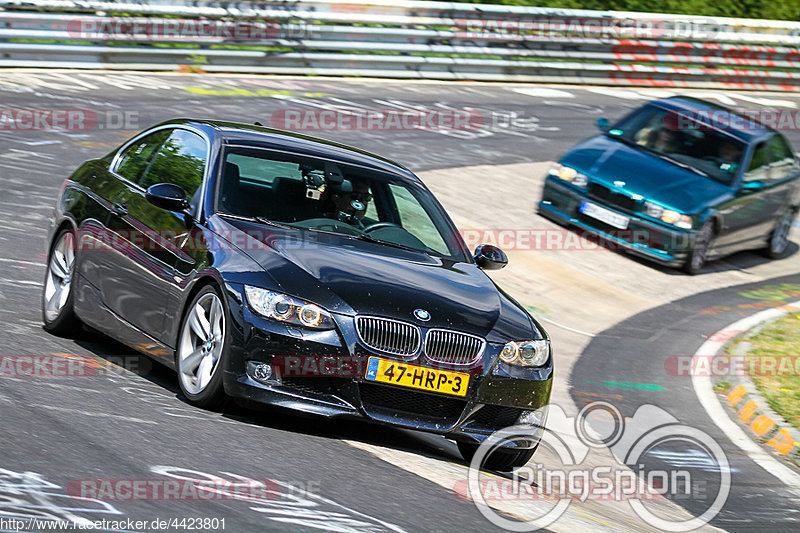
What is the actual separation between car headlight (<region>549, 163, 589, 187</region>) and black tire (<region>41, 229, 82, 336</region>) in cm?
806

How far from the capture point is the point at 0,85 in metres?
17.3

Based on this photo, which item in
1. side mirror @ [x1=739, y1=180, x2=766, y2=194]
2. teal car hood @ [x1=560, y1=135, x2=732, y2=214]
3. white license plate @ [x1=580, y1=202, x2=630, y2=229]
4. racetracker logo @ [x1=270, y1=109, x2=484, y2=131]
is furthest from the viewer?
racetracker logo @ [x1=270, y1=109, x2=484, y2=131]

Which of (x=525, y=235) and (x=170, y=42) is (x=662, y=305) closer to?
(x=525, y=235)

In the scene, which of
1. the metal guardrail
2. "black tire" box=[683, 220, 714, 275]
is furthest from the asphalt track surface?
the metal guardrail

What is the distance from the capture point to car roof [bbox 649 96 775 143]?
54.0 ft

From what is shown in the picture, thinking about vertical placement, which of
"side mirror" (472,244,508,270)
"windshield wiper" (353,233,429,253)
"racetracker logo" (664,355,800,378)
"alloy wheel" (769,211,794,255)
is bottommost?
"racetracker logo" (664,355,800,378)

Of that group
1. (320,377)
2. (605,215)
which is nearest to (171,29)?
(605,215)

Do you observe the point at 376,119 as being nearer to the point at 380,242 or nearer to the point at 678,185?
the point at 678,185

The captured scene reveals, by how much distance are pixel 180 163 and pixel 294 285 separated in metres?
1.78

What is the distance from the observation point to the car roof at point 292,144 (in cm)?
814

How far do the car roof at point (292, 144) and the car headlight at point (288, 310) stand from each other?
163 cm

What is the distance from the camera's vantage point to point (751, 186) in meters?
16.1

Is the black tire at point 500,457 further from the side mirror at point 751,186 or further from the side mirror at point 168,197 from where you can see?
the side mirror at point 751,186

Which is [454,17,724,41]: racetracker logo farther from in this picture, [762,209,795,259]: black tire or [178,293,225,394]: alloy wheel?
[178,293,225,394]: alloy wheel
